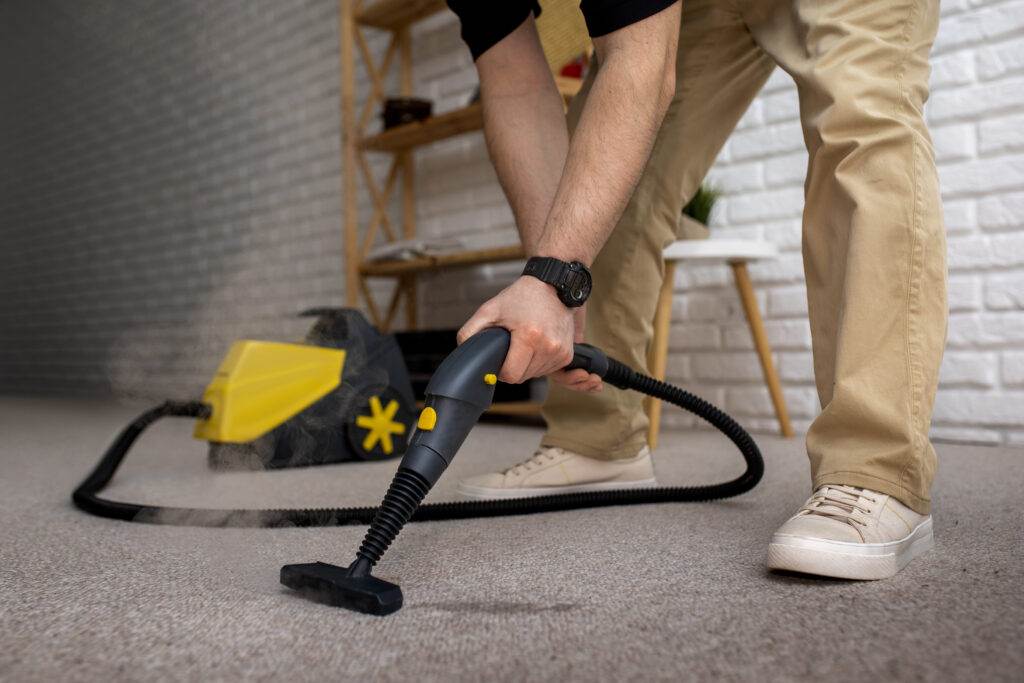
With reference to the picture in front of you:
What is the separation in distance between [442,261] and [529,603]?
70.9 inches

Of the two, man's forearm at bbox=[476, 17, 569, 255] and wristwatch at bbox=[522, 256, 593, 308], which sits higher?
man's forearm at bbox=[476, 17, 569, 255]

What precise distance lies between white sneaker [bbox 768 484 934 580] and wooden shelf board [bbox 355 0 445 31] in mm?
2277

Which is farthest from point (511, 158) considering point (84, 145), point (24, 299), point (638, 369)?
point (24, 299)

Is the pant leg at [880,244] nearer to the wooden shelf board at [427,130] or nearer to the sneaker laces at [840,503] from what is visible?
the sneaker laces at [840,503]

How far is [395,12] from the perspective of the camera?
9.30ft

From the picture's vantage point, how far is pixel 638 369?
128cm

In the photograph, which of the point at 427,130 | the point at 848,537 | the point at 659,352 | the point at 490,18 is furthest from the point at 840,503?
the point at 427,130

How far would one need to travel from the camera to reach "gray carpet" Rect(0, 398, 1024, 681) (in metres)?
0.60

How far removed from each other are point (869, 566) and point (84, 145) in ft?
14.9

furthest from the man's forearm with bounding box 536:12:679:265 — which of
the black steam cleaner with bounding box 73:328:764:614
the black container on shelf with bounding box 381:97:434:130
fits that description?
the black container on shelf with bounding box 381:97:434:130

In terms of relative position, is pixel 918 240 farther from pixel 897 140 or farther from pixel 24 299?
pixel 24 299

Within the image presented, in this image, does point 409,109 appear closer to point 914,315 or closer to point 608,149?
point 608,149

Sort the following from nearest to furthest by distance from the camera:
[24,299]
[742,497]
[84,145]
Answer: [742,497], [84,145], [24,299]

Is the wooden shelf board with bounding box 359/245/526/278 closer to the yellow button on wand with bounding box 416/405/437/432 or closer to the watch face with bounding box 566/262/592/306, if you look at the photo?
the watch face with bounding box 566/262/592/306
